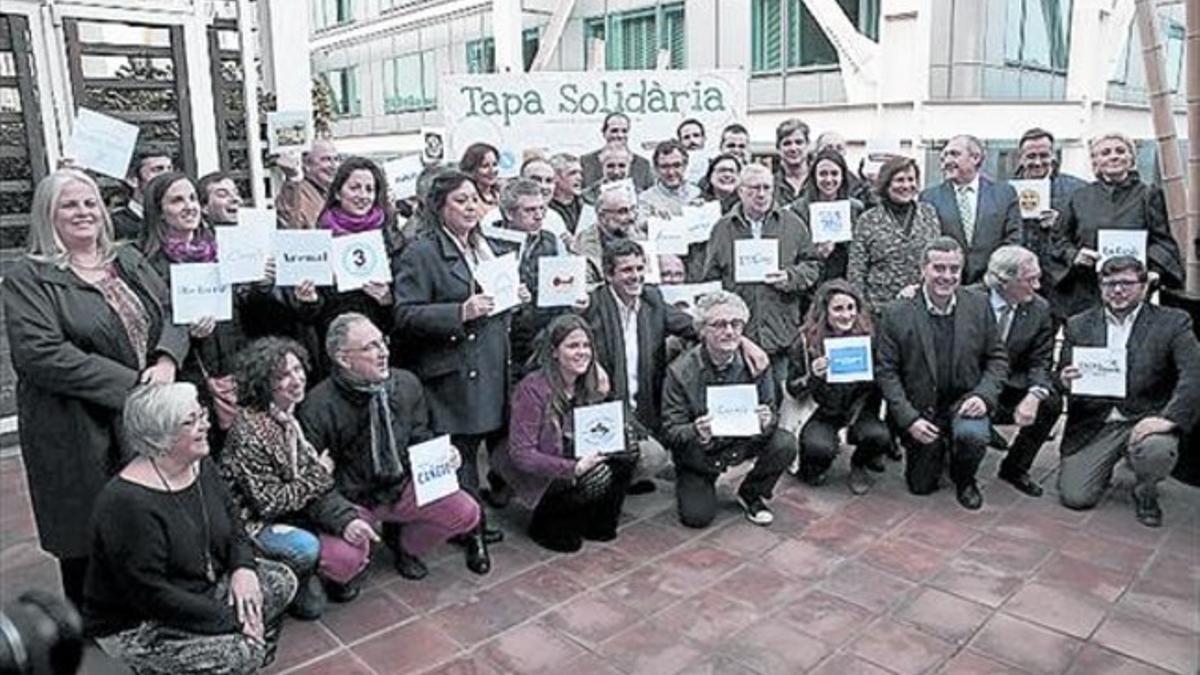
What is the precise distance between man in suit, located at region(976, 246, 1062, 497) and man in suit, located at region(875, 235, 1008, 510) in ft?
0.53

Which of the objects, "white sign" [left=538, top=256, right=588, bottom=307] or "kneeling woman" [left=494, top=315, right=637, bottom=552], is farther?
"white sign" [left=538, top=256, right=588, bottom=307]

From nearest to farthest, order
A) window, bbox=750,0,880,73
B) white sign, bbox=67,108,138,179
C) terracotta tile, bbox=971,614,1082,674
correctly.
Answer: terracotta tile, bbox=971,614,1082,674
white sign, bbox=67,108,138,179
window, bbox=750,0,880,73

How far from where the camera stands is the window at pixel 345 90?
20.5 meters

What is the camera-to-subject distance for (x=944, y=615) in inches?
123

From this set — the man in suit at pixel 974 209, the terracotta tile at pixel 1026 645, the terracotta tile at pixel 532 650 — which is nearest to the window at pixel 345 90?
the man in suit at pixel 974 209

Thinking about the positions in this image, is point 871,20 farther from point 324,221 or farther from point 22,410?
point 22,410

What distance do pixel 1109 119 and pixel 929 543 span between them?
9.56 m

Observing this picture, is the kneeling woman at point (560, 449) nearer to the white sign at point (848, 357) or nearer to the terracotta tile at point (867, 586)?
the terracotta tile at point (867, 586)

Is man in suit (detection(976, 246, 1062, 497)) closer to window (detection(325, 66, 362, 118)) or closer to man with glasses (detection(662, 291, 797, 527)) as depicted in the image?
man with glasses (detection(662, 291, 797, 527))

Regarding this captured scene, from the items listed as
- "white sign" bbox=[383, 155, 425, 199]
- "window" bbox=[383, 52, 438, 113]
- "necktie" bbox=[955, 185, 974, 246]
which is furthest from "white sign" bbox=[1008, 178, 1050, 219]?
"window" bbox=[383, 52, 438, 113]

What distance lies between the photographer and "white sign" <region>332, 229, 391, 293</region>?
134 inches

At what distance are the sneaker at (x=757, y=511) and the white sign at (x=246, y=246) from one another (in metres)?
2.19

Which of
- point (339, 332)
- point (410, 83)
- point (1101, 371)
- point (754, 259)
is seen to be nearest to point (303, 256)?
point (339, 332)

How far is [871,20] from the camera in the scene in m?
12.1
